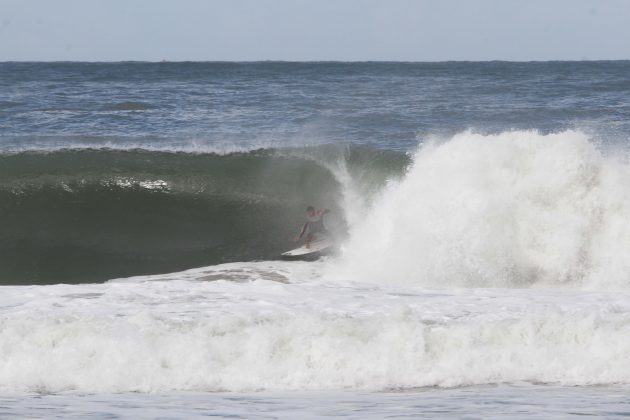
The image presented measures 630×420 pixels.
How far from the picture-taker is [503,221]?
11695 millimetres

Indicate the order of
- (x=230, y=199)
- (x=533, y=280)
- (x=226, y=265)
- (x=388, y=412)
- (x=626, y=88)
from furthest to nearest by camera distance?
1. (x=626, y=88)
2. (x=230, y=199)
3. (x=226, y=265)
4. (x=533, y=280)
5. (x=388, y=412)

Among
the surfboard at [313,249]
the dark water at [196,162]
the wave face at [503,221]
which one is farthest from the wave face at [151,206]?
the wave face at [503,221]

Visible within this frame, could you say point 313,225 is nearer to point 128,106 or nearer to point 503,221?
point 503,221

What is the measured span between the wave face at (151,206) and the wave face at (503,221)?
158cm

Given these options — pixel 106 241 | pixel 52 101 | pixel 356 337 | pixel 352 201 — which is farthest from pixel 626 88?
pixel 356 337

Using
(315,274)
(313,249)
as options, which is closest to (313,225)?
(313,249)

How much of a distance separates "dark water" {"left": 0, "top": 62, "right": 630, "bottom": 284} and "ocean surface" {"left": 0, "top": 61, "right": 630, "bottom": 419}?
52mm

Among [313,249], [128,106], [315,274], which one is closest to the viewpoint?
[315,274]

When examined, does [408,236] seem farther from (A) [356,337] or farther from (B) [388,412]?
(B) [388,412]

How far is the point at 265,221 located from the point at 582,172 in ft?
16.9

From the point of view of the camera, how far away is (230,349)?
25.3ft

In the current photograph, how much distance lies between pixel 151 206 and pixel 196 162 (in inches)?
75.7

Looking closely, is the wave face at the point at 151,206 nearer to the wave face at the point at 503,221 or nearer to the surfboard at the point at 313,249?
the surfboard at the point at 313,249

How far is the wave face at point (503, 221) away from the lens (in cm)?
1105
